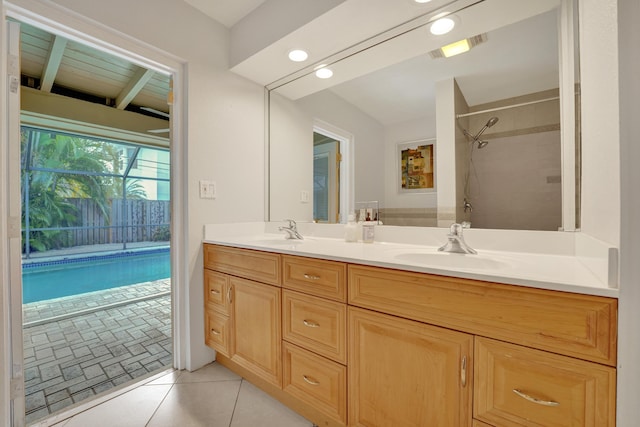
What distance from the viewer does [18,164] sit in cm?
121

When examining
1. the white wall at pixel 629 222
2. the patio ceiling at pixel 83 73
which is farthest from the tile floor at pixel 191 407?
the patio ceiling at pixel 83 73

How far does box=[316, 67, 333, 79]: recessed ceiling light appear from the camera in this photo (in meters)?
1.84

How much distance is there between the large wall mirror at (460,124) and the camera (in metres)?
1.15

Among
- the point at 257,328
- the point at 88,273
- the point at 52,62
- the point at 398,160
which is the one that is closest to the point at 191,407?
the point at 257,328

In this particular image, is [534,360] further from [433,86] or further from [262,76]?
[262,76]

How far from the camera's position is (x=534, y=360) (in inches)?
27.8

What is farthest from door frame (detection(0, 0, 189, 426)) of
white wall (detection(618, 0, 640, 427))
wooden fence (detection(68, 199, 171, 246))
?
wooden fence (detection(68, 199, 171, 246))

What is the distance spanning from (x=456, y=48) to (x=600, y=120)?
85 cm

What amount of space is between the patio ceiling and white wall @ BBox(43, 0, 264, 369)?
120cm

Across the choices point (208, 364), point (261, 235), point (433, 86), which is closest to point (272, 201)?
point (261, 235)

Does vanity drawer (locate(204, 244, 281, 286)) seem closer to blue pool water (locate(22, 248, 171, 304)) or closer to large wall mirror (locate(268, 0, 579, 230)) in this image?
large wall mirror (locate(268, 0, 579, 230))

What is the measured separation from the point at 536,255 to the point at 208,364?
1984 mm

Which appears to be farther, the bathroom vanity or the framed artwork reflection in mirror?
the framed artwork reflection in mirror

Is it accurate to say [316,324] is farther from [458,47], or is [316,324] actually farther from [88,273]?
[88,273]
